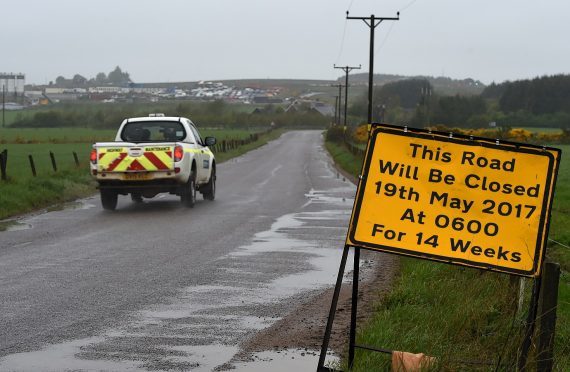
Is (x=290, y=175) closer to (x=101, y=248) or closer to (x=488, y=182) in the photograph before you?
(x=101, y=248)

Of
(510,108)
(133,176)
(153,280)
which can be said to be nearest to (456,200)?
(153,280)

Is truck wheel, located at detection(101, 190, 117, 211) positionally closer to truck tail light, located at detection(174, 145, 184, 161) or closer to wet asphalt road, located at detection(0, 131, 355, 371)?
wet asphalt road, located at detection(0, 131, 355, 371)

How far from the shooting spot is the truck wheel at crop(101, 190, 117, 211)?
66.4 feet

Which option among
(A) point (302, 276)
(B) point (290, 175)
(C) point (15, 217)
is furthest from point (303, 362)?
(B) point (290, 175)

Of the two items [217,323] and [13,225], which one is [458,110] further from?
[217,323]

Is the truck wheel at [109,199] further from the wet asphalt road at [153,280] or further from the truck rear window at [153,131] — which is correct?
the truck rear window at [153,131]

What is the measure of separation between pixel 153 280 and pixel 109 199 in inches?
393

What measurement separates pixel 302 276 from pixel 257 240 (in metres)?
3.65

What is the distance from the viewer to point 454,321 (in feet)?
25.6

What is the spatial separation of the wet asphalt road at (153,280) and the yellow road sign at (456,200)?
5.58 feet

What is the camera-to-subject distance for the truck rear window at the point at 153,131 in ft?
69.3

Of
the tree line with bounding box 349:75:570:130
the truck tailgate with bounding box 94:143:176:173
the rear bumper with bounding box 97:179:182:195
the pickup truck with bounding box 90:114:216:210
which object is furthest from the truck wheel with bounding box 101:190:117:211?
the tree line with bounding box 349:75:570:130

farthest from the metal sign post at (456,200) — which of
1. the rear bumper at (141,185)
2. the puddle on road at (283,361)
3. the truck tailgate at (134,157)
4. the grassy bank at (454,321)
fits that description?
the rear bumper at (141,185)

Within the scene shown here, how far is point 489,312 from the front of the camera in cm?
817
